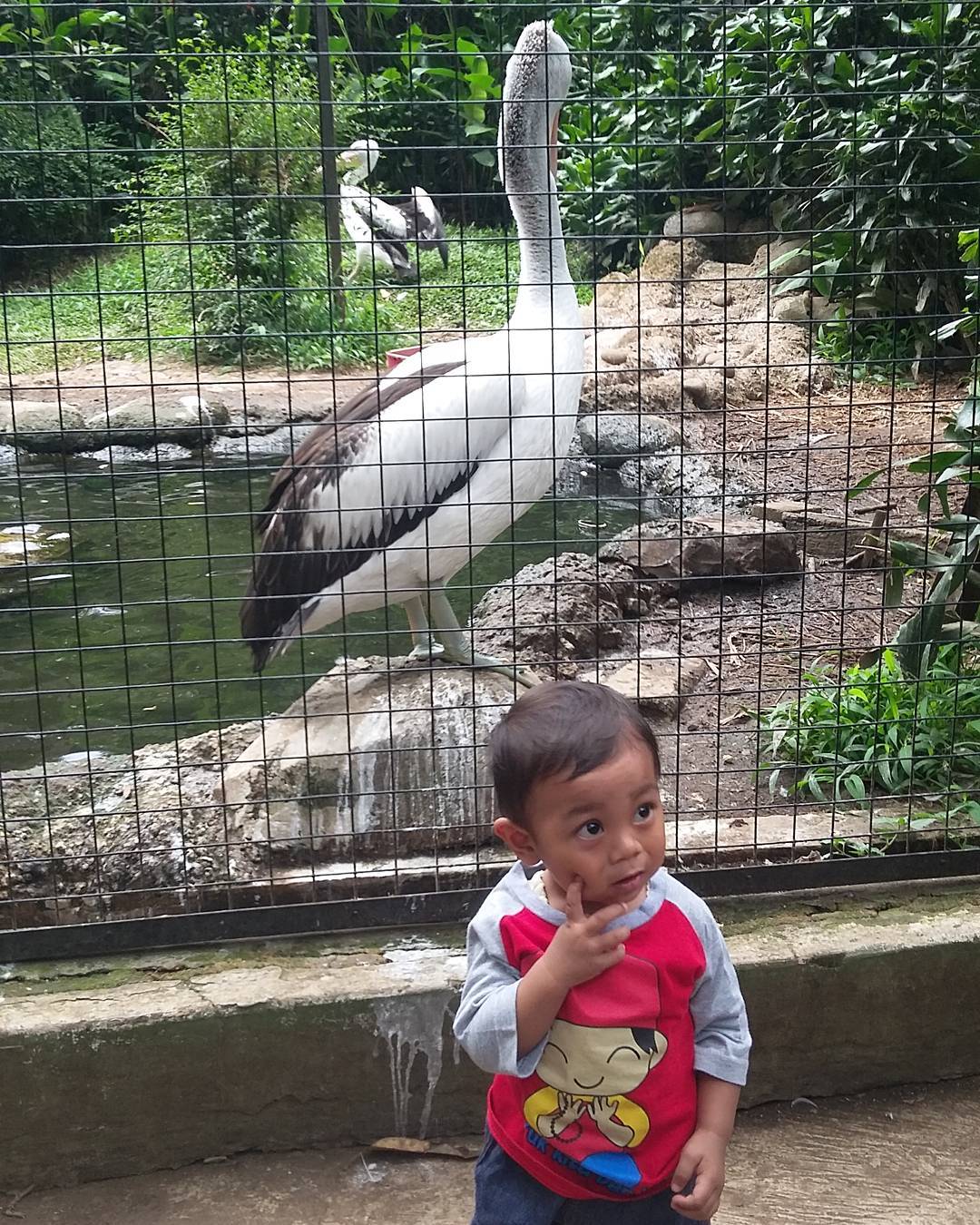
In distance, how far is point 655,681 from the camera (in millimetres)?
3916

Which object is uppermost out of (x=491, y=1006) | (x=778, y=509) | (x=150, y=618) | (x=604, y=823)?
(x=604, y=823)

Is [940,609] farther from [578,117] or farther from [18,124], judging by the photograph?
[578,117]

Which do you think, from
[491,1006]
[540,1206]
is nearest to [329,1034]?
[540,1206]

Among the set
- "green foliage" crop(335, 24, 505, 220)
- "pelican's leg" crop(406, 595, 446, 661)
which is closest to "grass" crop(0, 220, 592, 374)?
"green foliage" crop(335, 24, 505, 220)

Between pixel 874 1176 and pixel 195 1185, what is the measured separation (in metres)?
1.32

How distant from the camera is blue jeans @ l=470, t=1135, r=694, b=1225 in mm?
1685

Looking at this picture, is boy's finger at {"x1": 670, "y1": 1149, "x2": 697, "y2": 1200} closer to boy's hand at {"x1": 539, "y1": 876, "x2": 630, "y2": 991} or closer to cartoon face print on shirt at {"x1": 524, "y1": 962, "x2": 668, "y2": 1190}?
cartoon face print on shirt at {"x1": 524, "y1": 962, "x2": 668, "y2": 1190}

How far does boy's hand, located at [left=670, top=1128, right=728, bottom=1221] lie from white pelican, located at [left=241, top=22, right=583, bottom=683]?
208cm

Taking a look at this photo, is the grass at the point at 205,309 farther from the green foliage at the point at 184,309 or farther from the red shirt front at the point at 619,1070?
the red shirt front at the point at 619,1070

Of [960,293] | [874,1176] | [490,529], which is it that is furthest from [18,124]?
[960,293]

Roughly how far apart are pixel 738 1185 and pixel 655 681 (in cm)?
168

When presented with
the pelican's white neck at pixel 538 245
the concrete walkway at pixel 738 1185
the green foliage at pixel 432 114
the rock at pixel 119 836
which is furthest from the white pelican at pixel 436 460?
the concrete walkway at pixel 738 1185

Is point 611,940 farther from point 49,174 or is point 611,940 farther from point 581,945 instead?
point 49,174

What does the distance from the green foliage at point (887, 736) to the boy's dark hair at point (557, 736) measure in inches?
59.1
